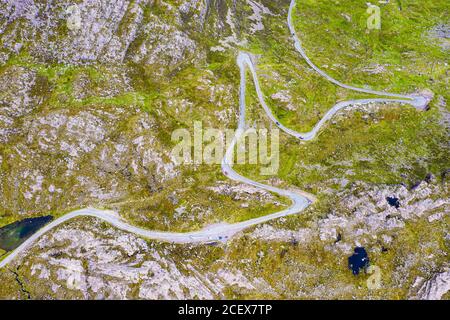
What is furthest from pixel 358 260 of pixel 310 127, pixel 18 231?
pixel 18 231

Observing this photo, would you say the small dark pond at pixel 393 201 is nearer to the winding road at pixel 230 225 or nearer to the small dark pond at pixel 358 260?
the small dark pond at pixel 358 260

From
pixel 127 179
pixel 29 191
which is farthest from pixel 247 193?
pixel 29 191

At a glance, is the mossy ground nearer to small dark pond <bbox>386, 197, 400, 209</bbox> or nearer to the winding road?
the winding road

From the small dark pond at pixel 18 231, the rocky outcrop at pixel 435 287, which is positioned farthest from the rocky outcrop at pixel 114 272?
the rocky outcrop at pixel 435 287

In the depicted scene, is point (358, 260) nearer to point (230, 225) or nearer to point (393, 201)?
point (393, 201)

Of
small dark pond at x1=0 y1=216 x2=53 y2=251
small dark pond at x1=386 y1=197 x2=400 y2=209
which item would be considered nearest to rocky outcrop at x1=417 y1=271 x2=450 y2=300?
small dark pond at x1=386 y1=197 x2=400 y2=209

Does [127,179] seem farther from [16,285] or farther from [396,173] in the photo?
[396,173]

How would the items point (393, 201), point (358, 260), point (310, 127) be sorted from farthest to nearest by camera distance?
point (310, 127) → point (393, 201) → point (358, 260)
